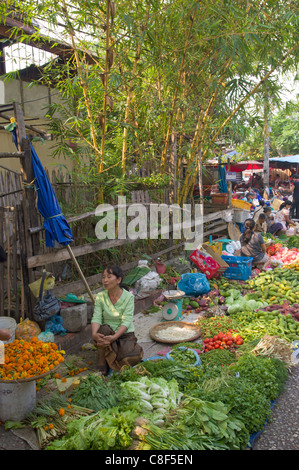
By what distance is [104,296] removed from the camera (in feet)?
14.3

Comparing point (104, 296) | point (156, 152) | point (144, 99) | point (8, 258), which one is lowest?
point (104, 296)

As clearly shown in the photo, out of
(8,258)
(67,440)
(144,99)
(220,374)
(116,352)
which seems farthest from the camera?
(144,99)

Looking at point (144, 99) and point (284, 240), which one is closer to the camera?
point (144, 99)

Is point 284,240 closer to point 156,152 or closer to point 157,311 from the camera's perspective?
point 156,152

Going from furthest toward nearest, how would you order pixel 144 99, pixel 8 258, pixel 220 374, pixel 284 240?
pixel 284 240
pixel 144 99
pixel 8 258
pixel 220 374

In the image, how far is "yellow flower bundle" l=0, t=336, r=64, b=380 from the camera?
3.14 m

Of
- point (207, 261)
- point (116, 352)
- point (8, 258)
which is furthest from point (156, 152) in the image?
point (116, 352)

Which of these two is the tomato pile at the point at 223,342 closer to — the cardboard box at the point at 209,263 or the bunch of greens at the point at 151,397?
the bunch of greens at the point at 151,397

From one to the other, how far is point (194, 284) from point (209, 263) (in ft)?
3.16

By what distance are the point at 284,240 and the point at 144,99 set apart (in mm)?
6771

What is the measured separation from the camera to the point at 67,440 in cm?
282

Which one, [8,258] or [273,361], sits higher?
[8,258]

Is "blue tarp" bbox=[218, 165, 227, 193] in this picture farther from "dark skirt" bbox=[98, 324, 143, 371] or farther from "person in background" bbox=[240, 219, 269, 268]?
"dark skirt" bbox=[98, 324, 143, 371]

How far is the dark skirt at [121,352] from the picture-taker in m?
4.19
